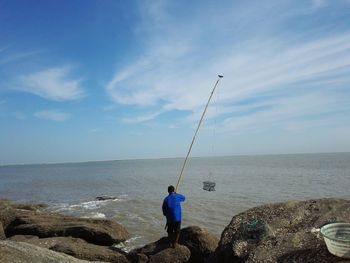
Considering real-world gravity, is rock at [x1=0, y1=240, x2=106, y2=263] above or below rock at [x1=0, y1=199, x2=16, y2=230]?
above

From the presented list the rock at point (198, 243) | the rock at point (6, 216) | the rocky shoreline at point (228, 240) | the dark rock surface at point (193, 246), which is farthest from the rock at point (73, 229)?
the rock at point (198, 243)

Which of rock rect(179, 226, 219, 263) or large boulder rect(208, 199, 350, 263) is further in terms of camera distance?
rock rect(179, 226, 219, 263)

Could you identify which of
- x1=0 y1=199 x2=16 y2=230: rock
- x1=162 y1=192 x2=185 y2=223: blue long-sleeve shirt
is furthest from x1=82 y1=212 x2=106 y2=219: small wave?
x1=162 y1=192 x2=185 y2=223: blue long-sleeve shirt

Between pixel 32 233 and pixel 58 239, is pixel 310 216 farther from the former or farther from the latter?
pixel 32 233

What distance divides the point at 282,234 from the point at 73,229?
392 inches

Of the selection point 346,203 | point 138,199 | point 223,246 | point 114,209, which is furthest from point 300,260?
point 138,199

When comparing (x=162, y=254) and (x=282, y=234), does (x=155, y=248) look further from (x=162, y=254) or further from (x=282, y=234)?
(x=282, y=234)

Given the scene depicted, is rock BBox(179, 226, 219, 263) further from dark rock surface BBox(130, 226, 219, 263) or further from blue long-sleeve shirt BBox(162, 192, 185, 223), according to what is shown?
blue long-sleeve shirt BBox(162, 192, 185, 223)

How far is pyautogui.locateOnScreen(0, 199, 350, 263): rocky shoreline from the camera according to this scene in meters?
5.86

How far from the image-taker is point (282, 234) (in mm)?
7348

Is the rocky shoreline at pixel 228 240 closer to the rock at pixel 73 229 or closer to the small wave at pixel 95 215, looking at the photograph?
the rock at pixel 73 229

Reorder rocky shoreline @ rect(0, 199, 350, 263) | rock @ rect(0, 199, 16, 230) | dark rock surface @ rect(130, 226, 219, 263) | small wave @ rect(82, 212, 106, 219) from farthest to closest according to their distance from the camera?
small wave @ rect(82, 212, 106, 219) < rock @ rect(0, 199, 16, 230) < dark rock surface @ rect(130, 226, 219, 263) < rocky shoreline @ rect(0, 199, 350, 263)

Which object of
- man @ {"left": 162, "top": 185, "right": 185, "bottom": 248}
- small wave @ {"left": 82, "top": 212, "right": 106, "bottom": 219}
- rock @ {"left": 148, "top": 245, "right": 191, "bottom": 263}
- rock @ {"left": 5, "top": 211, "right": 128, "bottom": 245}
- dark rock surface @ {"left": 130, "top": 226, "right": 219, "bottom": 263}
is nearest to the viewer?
rock @ {"left": 148, "top": 245, "right": 191, "bottom": 263}

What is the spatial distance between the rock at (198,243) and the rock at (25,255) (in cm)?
639
